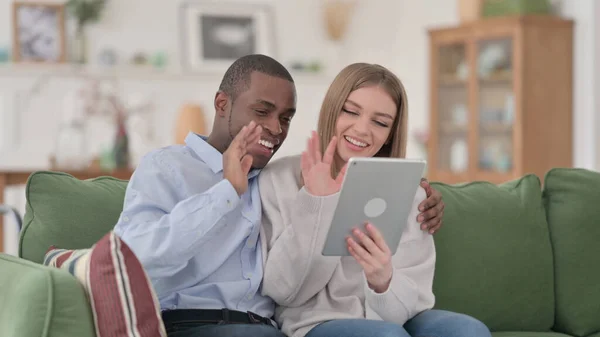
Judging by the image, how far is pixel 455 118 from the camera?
590cm

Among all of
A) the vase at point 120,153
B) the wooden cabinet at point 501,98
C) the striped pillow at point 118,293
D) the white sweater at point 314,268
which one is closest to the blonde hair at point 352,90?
the white sweater at point 314,268

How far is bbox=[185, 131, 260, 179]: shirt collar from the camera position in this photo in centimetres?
193

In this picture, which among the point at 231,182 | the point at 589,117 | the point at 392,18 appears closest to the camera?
the point at 231,182

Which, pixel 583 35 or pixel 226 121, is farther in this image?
pixel 583 35

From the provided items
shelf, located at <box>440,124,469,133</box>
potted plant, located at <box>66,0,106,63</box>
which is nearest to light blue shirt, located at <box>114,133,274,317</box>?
shelf, located at <box>440,124,469,133</box>

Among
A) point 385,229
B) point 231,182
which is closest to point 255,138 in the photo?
point 231,182

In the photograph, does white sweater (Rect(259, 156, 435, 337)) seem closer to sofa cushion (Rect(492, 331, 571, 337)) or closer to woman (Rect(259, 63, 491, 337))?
woman (Rect(259, 63, 491, 337))

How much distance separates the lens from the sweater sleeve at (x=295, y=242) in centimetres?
185

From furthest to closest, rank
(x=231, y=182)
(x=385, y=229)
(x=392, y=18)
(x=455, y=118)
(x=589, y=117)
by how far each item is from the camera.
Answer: (x=392, y=18)
(x=455, y=118)
(x=589, y=117)
(x=385, y=229)
(x=231, y=182)

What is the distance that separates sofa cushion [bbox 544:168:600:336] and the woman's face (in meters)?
0.74

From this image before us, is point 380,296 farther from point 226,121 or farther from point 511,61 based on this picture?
point 511,61

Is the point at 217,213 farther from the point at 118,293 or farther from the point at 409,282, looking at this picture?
the point at 409,282

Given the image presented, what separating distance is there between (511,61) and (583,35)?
0.45 metres

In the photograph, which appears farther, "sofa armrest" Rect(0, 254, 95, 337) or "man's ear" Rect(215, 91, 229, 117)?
"man's ear" Rect(215, 91, 229, 117)
